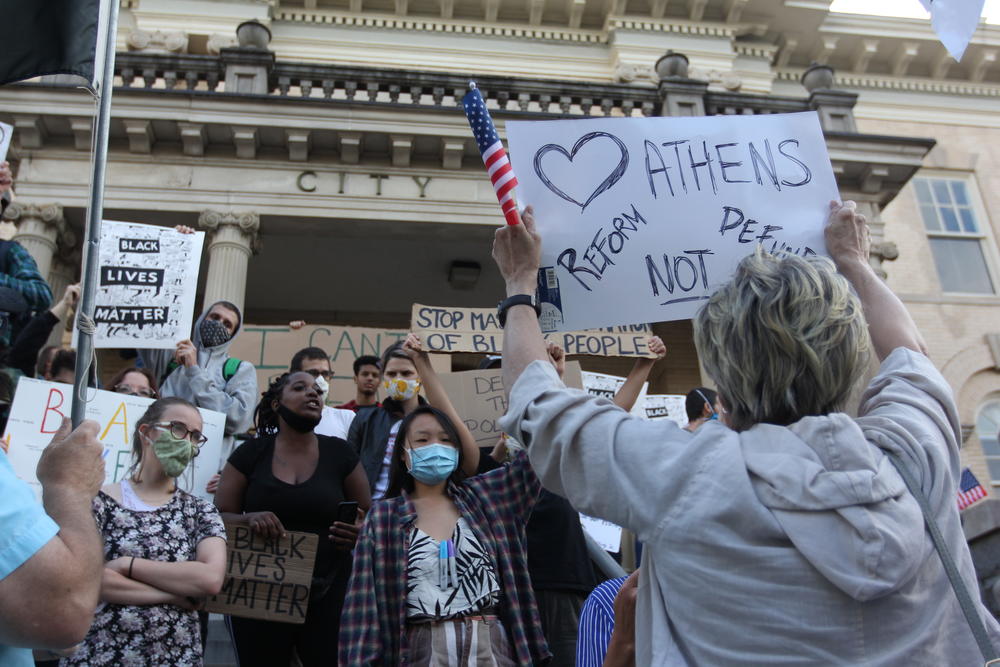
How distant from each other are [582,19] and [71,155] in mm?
9673

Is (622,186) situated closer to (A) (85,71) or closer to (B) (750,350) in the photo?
(B) (750,350)

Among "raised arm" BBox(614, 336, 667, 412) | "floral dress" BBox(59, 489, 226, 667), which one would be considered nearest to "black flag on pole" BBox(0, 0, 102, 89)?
"floral dress" BBox(59, 489, 226, 667)

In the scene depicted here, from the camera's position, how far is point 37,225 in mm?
10188

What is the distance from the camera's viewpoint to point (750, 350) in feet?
5.17

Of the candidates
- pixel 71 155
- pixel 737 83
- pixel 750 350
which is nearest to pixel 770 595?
pixel 750 350

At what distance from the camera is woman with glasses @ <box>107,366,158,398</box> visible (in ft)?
16.5

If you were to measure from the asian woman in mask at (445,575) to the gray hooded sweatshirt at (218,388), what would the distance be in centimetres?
209

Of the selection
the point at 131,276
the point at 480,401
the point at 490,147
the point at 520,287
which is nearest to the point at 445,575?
the point at 520,287

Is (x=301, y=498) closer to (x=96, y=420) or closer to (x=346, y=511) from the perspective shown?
(x=346, y=511)

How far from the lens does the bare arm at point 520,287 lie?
1766 mm

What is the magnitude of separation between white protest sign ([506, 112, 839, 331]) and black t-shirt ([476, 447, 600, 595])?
154 cm

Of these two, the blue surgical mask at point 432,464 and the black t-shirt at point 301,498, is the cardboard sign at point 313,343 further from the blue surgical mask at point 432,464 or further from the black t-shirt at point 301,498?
the blue surgical mask at point 432,464

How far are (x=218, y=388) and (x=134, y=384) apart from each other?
60cm

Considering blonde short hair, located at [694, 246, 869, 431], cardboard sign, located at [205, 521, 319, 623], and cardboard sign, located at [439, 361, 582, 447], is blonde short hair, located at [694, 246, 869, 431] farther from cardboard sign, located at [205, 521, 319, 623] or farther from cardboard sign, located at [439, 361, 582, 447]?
cardboard sign, located at [439, 361, 582, 447]
